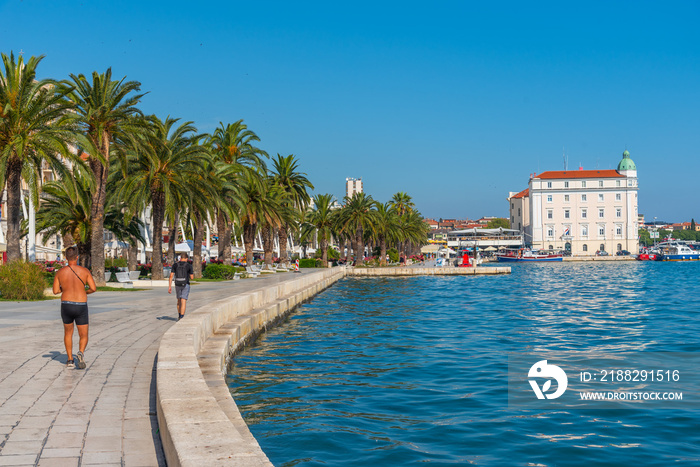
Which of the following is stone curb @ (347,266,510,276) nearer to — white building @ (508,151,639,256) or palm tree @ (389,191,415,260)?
palm tree @ (389,191,415,260)

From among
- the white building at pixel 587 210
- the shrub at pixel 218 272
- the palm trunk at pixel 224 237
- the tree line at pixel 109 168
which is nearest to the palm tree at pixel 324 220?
the tree line at pixel 109 168

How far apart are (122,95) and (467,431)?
929 inches

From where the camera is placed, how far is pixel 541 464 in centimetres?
759

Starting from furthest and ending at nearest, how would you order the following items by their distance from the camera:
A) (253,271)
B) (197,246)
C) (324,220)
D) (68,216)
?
(324,220) → (253,271) → (197,246) → (68,216)

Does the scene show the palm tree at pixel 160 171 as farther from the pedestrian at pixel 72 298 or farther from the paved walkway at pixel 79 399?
the pedestrian at pixel 72 298

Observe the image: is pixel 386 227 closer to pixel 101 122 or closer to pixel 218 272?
pixel 218 272

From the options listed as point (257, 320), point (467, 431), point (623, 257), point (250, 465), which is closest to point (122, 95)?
point (257, 320)

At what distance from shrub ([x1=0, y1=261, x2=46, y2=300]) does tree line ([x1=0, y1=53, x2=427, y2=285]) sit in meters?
3.08

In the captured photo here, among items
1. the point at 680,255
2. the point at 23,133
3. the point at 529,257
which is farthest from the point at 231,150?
the point at 680,255

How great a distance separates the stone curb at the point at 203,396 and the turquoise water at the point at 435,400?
81 cm

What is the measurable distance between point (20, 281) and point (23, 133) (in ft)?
19.4

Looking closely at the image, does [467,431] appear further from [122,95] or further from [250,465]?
[122,95]

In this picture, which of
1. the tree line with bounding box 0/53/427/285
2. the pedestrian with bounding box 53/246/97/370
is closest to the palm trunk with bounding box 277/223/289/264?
the tree line with bounding box 0/53/427/285

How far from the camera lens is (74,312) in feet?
29.5
